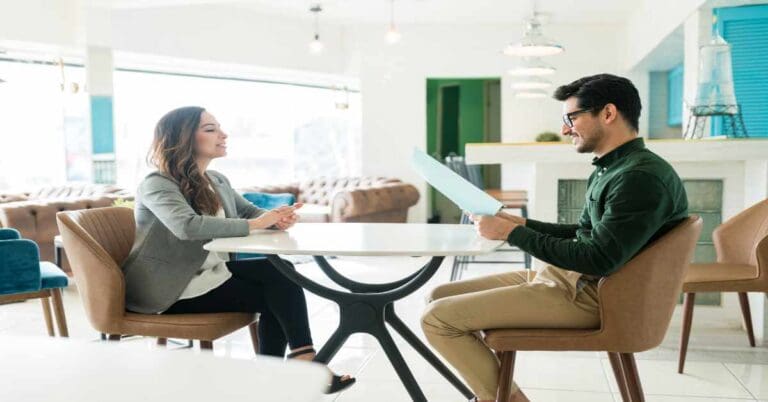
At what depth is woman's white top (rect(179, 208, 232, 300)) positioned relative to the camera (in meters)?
2.48

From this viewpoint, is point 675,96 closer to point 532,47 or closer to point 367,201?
point 532,47

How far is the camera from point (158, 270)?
246 centimetres

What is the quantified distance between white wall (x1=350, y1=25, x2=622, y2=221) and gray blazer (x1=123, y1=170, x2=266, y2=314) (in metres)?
7.95

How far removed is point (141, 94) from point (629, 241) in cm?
803

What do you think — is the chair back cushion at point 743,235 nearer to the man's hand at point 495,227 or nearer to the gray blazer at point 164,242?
the man's hand at point 495,227

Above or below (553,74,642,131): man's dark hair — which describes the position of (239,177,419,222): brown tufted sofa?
below

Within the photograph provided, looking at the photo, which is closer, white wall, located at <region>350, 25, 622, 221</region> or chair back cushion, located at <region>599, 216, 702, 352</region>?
chair back cushion, located at <region>599, 216, 702, 352</region>

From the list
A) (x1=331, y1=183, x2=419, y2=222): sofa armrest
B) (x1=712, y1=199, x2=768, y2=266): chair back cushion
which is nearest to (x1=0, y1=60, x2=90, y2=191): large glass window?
(x1=331, y1=183, x2=419, y2=222): sofa armrest

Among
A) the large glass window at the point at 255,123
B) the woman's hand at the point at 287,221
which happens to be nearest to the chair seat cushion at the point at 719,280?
the woman's hand at the point at 287,221

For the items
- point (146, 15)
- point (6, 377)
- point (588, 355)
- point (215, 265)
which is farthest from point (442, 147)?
point (6, 377)

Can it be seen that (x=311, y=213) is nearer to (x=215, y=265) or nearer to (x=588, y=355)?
(x=588, y=355)

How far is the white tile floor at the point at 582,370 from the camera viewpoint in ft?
9.50

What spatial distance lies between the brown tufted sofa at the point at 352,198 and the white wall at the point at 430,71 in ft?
4.97

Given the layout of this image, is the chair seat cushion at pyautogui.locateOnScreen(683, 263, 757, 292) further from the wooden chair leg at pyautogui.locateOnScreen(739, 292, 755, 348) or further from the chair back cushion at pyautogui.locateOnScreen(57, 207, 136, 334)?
the chair back cushion at pyautogui.locateOnScreen(57, 207, 136, 334)
